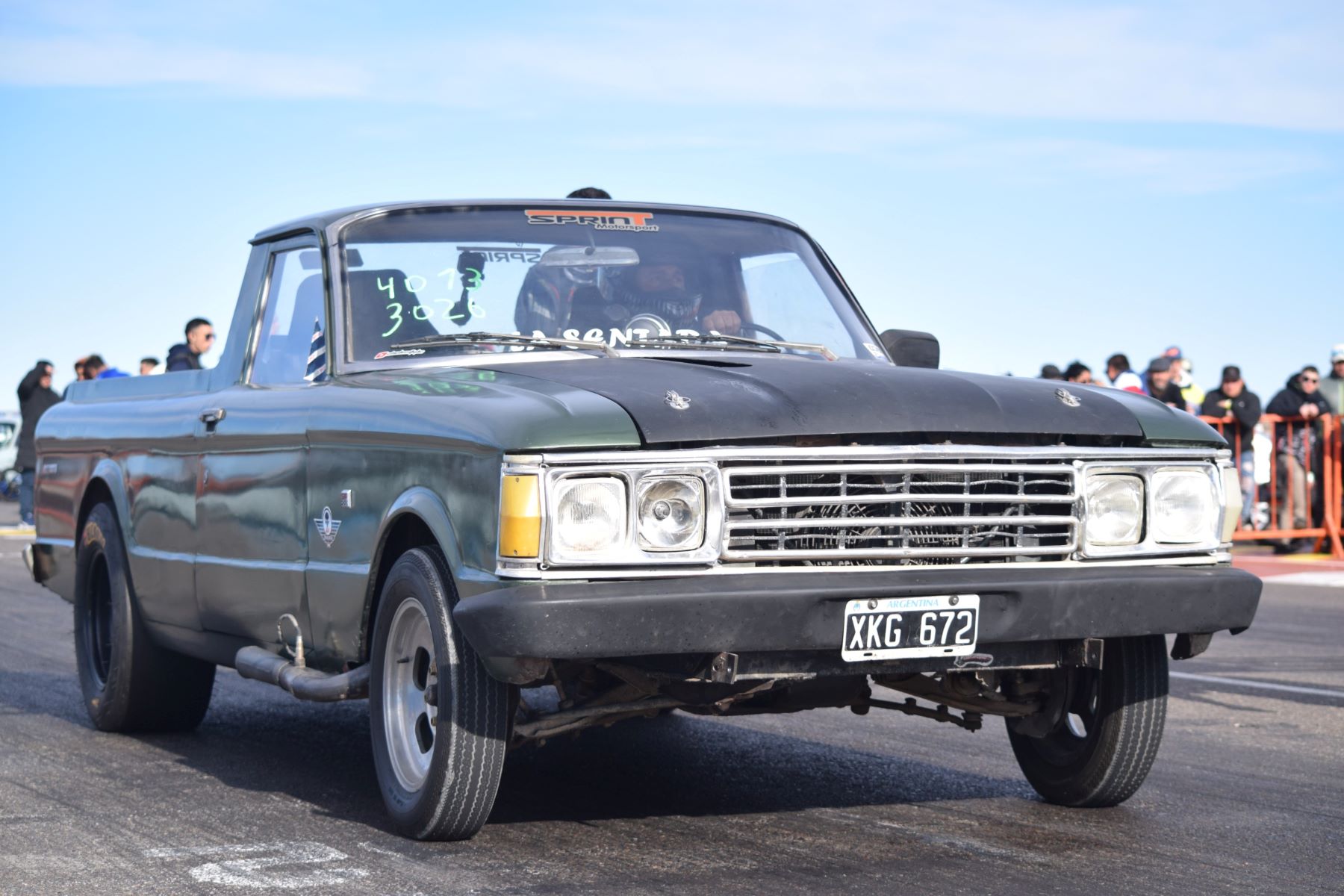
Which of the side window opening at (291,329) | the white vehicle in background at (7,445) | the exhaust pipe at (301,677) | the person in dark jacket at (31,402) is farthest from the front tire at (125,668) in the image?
the white vehicle in background at (7,445)

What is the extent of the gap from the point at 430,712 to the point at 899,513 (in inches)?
55.0

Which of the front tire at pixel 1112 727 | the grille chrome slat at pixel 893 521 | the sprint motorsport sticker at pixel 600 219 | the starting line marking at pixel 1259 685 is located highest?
the sprint motorsport sticker at pixel 600 219

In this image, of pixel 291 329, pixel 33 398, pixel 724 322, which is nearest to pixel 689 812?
pixel 724 322

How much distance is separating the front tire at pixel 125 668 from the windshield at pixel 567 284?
1951mm

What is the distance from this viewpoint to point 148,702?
Answer: 726cm

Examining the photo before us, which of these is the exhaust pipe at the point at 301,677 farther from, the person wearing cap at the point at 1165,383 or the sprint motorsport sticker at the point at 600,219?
the person wearing cap at the point at 1165,383

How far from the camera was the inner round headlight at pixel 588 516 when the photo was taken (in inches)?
176

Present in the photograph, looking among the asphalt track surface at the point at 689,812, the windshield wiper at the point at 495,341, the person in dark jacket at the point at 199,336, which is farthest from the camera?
the person in dark jacket at the point at 199,336

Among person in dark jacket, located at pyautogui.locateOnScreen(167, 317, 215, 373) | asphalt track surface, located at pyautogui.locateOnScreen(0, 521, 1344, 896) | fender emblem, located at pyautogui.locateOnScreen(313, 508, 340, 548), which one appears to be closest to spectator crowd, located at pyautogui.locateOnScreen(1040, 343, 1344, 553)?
person in dark jacket, located at pyautogui.locateOnScreen(167, 317, 215, 373)

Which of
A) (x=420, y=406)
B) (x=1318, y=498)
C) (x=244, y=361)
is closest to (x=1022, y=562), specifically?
(x=420, y=406)

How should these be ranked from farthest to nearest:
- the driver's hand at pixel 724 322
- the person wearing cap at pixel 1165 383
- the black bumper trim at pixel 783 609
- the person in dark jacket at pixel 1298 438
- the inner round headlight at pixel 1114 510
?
the person in dark jacket at pixel 1298 438
the person wearing cap at pixel 1165 383
the driver's hand at pixel 724 322
the inner round headlight at pixel 1114 510
the black bumper trim at pixel 783 609

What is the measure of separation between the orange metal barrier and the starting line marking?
27.7ft

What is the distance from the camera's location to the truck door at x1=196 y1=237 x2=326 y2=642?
5.88 m

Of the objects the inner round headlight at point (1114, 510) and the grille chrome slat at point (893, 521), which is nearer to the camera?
the grille chrome slat at point (893, 521)
